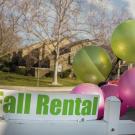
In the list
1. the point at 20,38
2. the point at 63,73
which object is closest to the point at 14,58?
the point at 63,73

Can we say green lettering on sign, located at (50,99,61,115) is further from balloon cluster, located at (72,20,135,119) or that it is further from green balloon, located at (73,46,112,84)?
green balloon, located at (73,46,112,84)

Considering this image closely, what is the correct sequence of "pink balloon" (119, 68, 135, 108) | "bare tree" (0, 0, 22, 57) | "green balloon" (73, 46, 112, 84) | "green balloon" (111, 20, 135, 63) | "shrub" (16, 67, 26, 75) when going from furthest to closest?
"shrub" (16, 67, 26, 75), "bare tree" (0, 0, 22, 57), "green balloon" (73, 46, 112, 84), "green balloon" (111, 20, 135, 63), "pink balloon" (119, 68, 135, 108)

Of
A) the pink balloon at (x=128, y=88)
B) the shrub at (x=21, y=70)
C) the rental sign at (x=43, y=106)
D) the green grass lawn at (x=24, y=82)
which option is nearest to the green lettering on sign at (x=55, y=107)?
the rental sign at (x=43, y=106)

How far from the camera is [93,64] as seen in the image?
15.7 ft

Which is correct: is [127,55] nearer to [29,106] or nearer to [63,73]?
[29,106]

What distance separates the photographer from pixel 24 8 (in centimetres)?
2948

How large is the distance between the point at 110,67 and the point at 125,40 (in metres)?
0.57

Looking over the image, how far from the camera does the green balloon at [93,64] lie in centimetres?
478

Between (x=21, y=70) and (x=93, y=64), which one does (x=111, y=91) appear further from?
(x=21, y=70)

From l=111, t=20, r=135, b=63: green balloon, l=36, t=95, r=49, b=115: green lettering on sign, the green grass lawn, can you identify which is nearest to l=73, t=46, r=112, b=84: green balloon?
l=111, t=20, r=135, b=63: green balloon

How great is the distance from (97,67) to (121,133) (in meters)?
2.04

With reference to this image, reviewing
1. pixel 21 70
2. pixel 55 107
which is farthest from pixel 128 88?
pixel 21 70

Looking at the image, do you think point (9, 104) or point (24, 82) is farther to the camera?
point (24, 82)

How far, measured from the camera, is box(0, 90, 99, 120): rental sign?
271 centimetres
